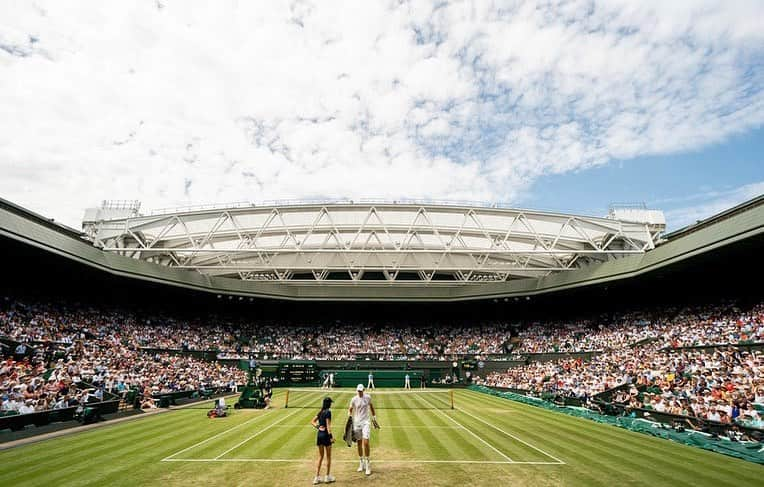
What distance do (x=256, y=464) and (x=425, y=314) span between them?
1695 inches

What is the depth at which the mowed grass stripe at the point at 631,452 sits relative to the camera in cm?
1017

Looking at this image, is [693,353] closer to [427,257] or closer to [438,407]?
[438,407]

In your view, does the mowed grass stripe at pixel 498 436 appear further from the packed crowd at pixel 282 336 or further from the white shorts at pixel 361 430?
the packed crowd at pixel 282 336


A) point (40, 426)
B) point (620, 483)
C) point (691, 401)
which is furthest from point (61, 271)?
point (691, 401)

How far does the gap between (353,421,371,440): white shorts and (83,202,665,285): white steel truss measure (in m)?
20.2

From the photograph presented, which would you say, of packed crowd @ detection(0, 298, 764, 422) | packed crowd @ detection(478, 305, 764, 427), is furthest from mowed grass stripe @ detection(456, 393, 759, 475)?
packed crowd @ detection(0, 298, 764, 422)

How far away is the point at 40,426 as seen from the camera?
1577 centimetres

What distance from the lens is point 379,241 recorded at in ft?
104

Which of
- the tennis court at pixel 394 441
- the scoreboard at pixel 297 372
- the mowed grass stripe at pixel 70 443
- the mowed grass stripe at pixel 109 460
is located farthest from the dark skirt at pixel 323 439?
the scoreboard at pixel 297 372

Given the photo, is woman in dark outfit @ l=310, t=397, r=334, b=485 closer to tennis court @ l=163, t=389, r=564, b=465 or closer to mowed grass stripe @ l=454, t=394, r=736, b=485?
tennis court @ l=163, t=389, r=564, b=465

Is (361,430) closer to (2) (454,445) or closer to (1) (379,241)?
(2) (454,445)

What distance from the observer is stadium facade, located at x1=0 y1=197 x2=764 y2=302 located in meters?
29.3

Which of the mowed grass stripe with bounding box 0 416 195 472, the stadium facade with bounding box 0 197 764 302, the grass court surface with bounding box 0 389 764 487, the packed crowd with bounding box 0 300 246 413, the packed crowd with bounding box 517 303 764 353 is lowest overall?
the mowed grass stripe with bounding box 0 416 195 472

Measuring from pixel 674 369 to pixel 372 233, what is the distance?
2109cm
